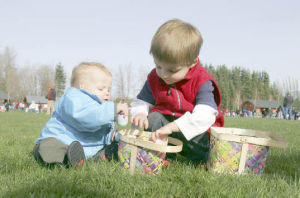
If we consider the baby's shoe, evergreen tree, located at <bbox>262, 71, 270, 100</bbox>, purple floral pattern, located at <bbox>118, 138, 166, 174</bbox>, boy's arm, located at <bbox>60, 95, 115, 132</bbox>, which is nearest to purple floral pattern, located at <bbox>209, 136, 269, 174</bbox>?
purple floral pattern, located at <bbox>118, 138, 166, 174</bbox>

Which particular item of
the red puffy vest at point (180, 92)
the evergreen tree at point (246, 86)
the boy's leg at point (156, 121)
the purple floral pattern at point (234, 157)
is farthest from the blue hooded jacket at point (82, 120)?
the evergreen tree at point (246, 86)

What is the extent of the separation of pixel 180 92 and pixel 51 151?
1.30 m

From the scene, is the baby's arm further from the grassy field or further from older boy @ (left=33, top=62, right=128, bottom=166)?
the grassy field

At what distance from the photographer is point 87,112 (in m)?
2.37

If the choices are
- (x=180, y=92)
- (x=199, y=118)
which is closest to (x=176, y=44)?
(x=180, y=92)

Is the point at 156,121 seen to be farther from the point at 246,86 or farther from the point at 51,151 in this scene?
the point at 246,86

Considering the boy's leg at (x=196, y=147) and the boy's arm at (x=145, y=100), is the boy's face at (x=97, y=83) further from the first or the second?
the boy's leg at (x=196, y=147)

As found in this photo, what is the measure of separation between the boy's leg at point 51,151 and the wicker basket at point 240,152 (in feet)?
4.39

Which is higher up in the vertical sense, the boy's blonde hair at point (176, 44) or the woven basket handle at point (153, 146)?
the boy's blonde hair at point (176, 44)

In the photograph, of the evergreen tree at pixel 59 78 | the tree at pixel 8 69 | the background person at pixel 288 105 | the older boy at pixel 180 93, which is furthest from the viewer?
the evergreen tree at pixel 59 78

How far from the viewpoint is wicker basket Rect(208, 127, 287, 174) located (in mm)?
2090

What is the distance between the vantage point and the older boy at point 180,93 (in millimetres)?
2168

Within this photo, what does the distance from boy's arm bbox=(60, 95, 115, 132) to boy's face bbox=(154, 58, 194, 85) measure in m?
0.56

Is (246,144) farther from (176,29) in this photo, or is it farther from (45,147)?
(45,147)
